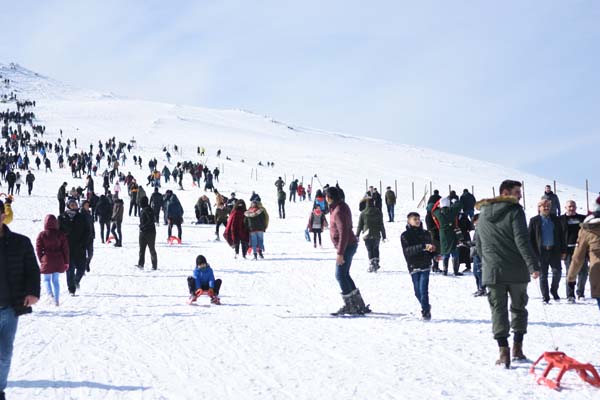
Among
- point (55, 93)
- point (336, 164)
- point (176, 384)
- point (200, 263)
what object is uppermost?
point (55, 93)

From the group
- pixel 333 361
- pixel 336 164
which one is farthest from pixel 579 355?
pixel 336 164

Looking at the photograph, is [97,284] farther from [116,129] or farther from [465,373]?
[116,129]

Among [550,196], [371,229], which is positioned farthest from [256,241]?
[550,196]

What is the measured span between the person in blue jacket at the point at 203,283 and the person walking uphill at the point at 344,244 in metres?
2.13

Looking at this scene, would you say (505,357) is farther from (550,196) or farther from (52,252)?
(550,196)

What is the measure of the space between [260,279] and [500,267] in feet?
23.8

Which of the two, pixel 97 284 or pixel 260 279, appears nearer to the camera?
pixel 97 284

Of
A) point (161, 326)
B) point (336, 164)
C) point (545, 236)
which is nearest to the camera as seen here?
point (161, 326)

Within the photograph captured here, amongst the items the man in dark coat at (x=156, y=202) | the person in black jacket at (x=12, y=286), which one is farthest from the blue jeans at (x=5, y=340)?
the man in dark coat at (x=156, y=202)

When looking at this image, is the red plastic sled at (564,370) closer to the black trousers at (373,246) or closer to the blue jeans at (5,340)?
the blue jeans at (5,340)

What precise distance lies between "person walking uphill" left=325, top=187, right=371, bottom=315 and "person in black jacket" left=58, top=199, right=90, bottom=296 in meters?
4.48

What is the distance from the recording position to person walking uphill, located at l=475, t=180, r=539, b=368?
5734 millimetres

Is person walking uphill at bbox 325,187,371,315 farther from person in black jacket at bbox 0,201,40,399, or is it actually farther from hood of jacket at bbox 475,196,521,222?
person in black jacket at bbox 0,201,40,399

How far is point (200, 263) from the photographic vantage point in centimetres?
992
